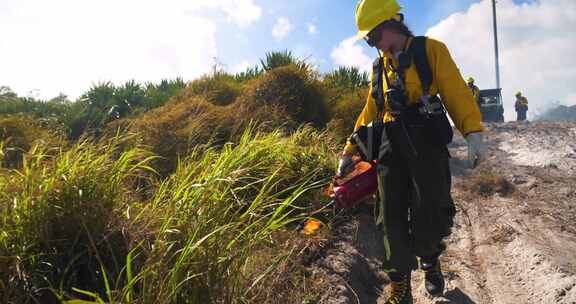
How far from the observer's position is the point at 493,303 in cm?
237

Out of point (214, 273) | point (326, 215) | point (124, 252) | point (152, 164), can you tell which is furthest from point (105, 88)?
point (214, 273)

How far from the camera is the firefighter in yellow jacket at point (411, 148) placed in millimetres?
2209

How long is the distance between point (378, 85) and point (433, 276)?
1.19 metres

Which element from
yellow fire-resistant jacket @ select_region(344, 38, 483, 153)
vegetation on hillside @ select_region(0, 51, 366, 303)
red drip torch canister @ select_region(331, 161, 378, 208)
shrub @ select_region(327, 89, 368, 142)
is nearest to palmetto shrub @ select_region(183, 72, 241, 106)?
shrub @ select_region(327, 89, 368, 142)

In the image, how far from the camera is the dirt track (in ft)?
7.97

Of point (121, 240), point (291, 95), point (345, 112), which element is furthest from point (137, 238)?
point (345, 112)

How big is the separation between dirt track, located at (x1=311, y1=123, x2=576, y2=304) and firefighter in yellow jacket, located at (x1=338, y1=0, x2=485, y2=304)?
0.32 metres

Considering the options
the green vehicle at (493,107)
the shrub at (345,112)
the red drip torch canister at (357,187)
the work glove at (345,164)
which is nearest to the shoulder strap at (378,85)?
the work glove at (345,164)

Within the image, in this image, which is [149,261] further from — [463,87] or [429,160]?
[463,87]

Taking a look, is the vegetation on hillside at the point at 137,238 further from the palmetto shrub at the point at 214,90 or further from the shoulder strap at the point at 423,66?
the palmetto shrub at the point at 214,90

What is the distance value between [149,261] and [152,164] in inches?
101

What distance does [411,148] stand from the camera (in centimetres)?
219

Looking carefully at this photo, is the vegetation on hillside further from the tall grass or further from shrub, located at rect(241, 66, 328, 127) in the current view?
shrub, located at rect(241, 66, 328, 127)

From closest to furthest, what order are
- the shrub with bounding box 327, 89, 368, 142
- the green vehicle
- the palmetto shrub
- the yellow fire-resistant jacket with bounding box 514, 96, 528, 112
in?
the shrub with bounding box 327, 89, 368, 142
the palmetto shrub
the green vehicle
the yellow fire-resistant jacket with bounding box 514, 96, 528, 112
